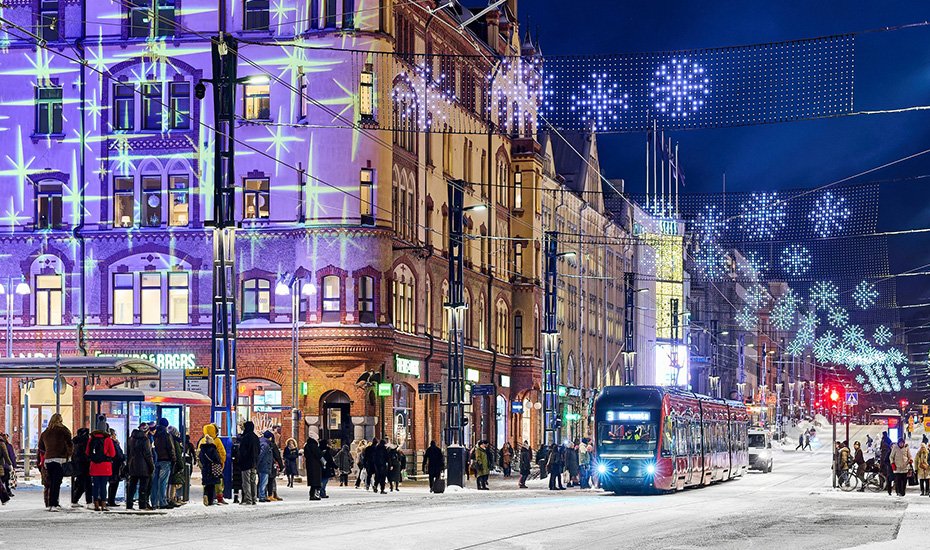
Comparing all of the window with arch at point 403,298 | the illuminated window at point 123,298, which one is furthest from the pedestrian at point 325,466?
the illuminated window at point 123,298

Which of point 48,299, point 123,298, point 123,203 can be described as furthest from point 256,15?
point 48,299

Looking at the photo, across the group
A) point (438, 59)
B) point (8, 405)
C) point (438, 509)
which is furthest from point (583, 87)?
point (438, 59)

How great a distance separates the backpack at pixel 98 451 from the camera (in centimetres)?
3120

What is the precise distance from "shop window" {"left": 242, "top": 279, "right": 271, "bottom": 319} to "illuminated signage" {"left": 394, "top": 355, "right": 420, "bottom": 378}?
537cm

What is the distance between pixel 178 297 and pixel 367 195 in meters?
8.19

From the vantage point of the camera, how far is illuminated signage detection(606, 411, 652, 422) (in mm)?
46906

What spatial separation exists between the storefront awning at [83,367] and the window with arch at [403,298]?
64.0 ft

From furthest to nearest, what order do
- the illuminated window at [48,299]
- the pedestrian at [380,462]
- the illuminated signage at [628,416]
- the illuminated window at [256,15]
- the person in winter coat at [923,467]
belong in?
1. the illuminated window at [48,299]
2. the illuminated window at [256,15]
3. the person in winter coat at [923,467]
4. the illuminated signage at [628,416]
5. the pedestrian at [380,462]

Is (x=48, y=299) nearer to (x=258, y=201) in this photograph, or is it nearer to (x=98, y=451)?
(x=258, y=201)

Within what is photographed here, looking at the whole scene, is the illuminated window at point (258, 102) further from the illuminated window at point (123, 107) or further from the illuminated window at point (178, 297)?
the illuminated window at point (178, 297)

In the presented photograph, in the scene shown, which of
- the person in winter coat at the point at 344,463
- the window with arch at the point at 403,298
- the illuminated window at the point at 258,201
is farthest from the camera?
the window with arch at the point at 403,298

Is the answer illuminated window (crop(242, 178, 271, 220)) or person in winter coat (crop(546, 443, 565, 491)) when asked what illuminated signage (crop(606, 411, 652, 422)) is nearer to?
person in winter coat (crop(546, 443, 565, 491))

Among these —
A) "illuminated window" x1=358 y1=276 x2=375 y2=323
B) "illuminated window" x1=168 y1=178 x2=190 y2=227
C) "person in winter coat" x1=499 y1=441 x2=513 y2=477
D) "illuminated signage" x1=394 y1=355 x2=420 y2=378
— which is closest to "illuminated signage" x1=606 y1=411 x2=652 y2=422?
"illuminated window" x1=358 y1=276 x2=375 y2=323

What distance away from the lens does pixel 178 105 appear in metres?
61.9
